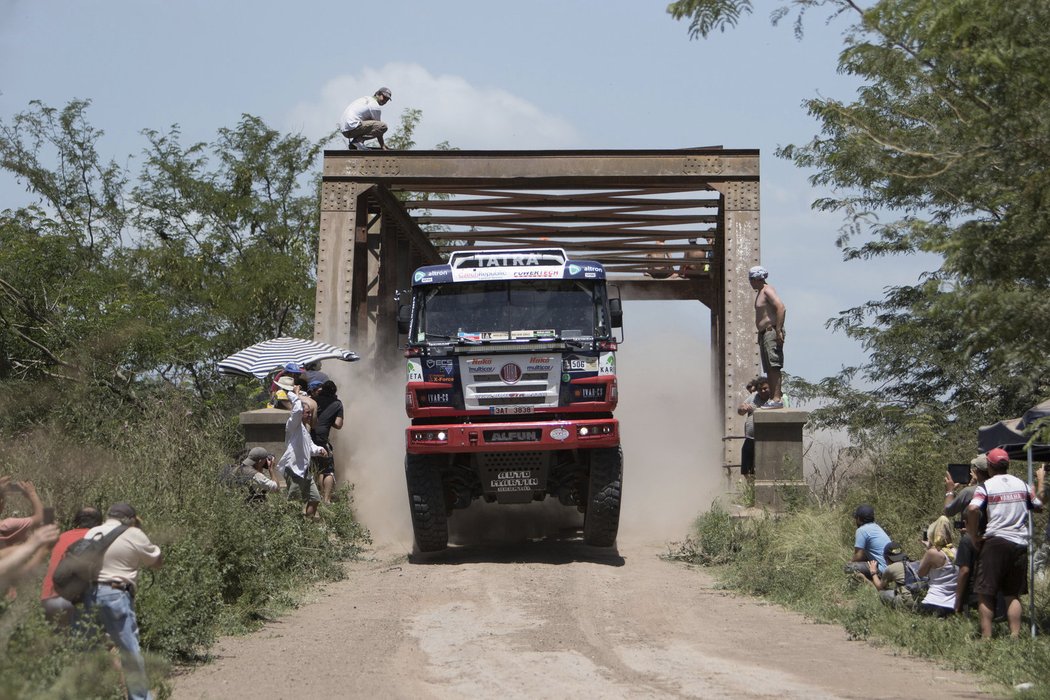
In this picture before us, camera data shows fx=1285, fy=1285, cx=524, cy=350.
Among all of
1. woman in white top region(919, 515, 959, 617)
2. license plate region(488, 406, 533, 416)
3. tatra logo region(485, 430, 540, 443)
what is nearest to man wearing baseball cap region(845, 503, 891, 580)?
woman in white top region(919, 515, 959, 617)

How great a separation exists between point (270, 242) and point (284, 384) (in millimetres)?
17463

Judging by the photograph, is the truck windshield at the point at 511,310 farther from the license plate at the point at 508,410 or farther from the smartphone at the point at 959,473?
the smartphone at the point at 959,473

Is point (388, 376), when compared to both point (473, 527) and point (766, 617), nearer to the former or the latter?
point (473, 527)

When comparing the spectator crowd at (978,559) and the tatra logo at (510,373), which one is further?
the tatra logo at (510,373)

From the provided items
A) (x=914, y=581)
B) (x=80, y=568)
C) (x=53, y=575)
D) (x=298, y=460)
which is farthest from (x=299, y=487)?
(x=80, y=568)

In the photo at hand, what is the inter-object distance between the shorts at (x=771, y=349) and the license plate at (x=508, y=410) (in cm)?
485

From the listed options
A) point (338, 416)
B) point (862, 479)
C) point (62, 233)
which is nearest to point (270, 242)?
point (62, 233)

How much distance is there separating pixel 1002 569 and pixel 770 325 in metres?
7.61

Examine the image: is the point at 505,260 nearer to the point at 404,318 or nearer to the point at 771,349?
the point at 404,318

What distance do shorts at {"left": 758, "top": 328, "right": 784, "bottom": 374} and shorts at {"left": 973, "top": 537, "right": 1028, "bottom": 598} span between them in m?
7.40

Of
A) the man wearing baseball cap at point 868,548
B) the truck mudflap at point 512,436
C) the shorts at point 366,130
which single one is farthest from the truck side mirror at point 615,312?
the shorts at point 366,130

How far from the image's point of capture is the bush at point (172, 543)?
675 cm

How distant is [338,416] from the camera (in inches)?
688

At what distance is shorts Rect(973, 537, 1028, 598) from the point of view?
10.3 metres
